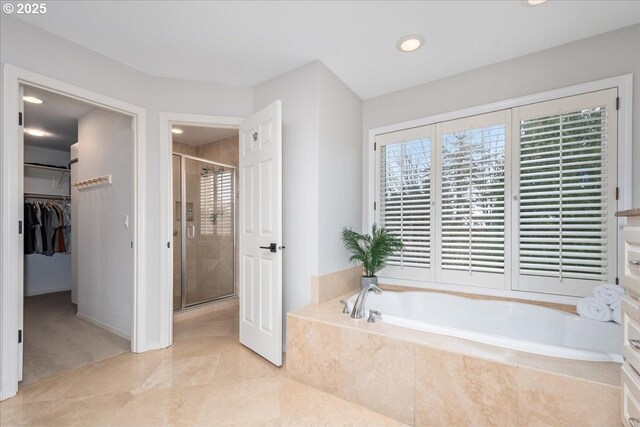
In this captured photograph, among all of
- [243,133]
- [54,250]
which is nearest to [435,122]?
[243,133]

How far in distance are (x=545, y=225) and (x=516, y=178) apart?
1.32 ft

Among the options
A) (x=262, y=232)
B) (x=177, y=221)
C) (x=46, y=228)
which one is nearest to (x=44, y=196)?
(x=46, y=228)

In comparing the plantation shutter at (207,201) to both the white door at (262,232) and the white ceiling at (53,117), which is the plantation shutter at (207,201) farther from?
the white door at (262,232)

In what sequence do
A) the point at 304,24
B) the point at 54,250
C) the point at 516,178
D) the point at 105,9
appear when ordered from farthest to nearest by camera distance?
the point at 54,250
the point at 516,178
the point at 304,24
the point at 105,9

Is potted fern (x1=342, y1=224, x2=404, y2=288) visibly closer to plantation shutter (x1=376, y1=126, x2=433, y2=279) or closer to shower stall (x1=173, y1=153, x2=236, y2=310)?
plantation shutter (x1=376, y1=126, x2=433, y2=279)

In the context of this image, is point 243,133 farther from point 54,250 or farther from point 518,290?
point 54,250

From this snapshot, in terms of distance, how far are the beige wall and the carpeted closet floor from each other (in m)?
2.67

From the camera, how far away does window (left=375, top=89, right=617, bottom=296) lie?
2.03 metres

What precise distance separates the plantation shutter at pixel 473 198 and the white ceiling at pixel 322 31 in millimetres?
545

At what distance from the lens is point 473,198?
2480 millimetres

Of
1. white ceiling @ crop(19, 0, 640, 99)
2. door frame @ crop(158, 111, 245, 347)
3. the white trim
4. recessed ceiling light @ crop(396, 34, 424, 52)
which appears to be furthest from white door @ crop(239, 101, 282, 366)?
the white trim

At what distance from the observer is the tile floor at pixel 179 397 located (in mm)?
1638

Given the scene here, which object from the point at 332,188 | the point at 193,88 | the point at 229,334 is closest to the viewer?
the point at 332,188

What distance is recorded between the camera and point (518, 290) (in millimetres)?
2291
